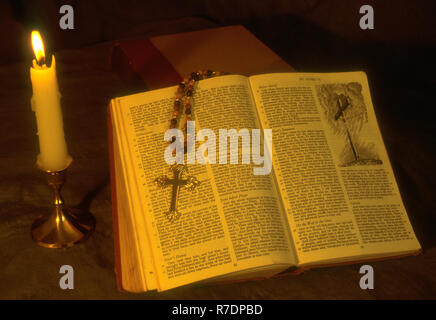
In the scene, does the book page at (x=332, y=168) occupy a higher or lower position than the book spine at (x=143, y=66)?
lower

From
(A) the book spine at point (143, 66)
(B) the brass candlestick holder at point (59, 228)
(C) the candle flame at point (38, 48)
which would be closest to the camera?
(C) the candle flame at point (38, 48)

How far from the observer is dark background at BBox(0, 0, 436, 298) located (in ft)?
3.02

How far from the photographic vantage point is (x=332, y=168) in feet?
2.75

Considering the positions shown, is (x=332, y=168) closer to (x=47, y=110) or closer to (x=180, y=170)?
(x=180, y=170)

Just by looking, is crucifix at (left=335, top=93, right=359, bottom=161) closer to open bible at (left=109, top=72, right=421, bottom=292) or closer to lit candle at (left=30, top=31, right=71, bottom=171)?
open bible at (left=109, top=72, right=421, bottom=292)

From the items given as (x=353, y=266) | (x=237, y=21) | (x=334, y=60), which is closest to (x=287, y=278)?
(x=353, y=266)

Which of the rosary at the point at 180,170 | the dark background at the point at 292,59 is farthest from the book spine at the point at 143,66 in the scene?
the rosary at the point at 180,170

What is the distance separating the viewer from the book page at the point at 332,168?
2.56ft

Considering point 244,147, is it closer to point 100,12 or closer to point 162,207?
point 162,207

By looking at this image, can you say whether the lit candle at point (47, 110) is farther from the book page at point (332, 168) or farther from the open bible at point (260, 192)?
the book page at point (332, 168)

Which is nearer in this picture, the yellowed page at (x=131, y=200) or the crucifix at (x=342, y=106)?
the yellowed page at (x=131, y=200)

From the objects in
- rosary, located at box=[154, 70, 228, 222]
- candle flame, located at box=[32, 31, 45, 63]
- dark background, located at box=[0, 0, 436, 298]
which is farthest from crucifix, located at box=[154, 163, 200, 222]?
candle flame, located at box=[32, 31, 45, 63]

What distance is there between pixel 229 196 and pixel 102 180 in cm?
34

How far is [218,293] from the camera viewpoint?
0.77 metres
